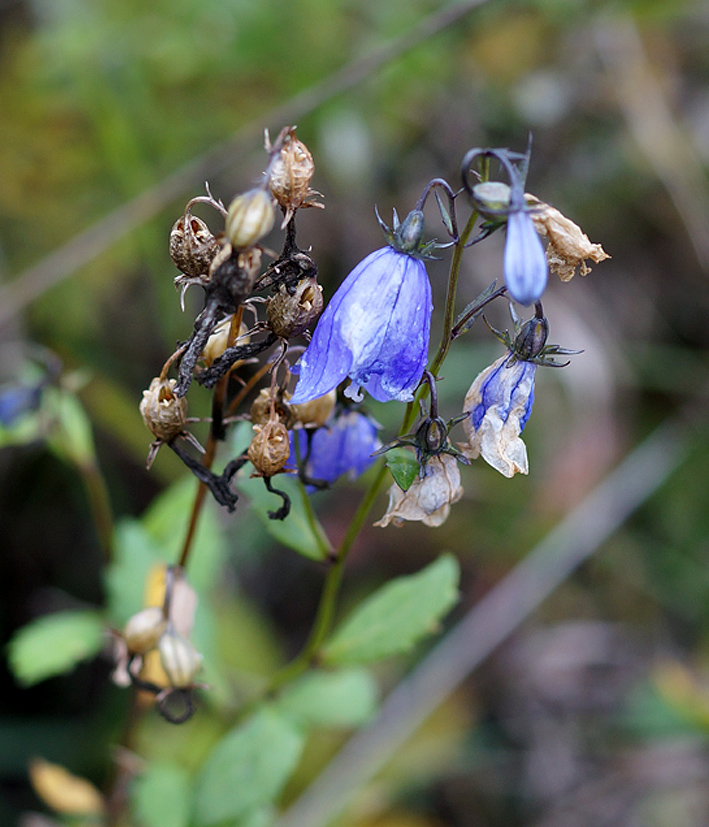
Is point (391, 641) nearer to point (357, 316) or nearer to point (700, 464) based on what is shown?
point (357, 316)

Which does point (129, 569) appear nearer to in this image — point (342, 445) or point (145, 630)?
point (145, 630)

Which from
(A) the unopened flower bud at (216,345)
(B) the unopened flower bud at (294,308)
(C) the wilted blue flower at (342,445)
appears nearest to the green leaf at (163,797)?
(C) the wilted blue flower at (342,445)

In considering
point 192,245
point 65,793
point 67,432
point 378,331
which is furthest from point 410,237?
point 65,793

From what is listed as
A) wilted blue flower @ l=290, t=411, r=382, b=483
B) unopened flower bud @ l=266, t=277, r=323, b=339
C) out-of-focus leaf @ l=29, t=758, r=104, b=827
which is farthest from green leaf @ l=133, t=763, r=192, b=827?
unopened flower bud @ l=266, t=277, r=323, b=339

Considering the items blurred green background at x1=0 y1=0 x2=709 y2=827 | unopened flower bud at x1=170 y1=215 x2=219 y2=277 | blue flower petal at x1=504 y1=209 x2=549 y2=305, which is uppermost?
unopened flower bud at x1=170 y1=215 x2=219 y2=277

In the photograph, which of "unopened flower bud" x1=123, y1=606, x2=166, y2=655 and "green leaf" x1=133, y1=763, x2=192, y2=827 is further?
"green leaf" x1=133, y1=763, x2=192, y2=827

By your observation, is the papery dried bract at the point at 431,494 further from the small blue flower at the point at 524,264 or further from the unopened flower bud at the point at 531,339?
the small blue flower at the point at 524,264

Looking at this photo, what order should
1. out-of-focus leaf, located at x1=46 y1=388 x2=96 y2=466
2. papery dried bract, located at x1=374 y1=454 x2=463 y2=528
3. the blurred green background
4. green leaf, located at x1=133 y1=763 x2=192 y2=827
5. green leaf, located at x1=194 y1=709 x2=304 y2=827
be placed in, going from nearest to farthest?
papery dried bract, located at x1=374 y1=454 x2=463 y2=528
green leaf, located at x1=194 y1=709 x2=304 y2=827
green leaf, located at x1=133 y1=763 x2=192 y2=827
out-of-focus leaf, located at x1=46 y1=388 x2=96 y2=466
the blurred green background

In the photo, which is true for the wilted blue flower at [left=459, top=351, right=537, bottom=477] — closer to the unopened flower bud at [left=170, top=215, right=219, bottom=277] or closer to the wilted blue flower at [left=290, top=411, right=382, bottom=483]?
the wilted blue flower at [left=290, top=411, right=382, bottom=483]
